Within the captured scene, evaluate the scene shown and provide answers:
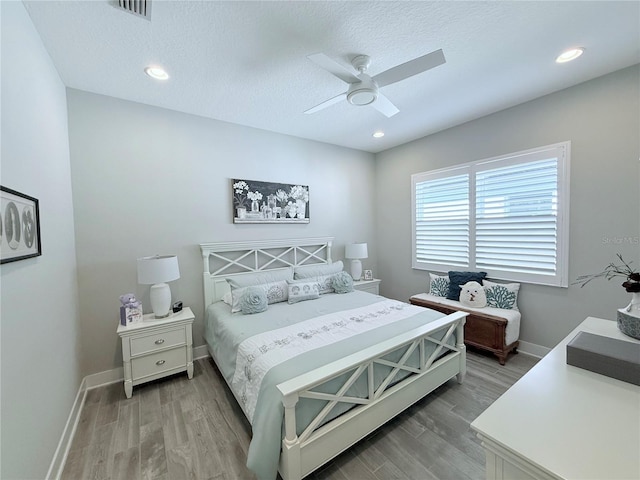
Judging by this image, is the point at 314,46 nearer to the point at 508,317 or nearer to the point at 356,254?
the point at 356,254

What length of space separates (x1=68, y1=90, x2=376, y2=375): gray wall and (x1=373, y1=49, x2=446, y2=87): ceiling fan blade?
2060 mm

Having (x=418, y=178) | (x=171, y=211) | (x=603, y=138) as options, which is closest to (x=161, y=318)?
(x=171, y=211)

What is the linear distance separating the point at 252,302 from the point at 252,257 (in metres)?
0.95

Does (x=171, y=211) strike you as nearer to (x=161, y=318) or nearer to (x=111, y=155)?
(x=111, y=155)

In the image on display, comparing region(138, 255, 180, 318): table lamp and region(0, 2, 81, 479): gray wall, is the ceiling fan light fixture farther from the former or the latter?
region(138, 255, 180, 318): table lamp

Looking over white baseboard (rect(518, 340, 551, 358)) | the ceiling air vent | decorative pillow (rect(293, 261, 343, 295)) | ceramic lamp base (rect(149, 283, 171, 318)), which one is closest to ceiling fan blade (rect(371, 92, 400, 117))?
the ceiling air vent

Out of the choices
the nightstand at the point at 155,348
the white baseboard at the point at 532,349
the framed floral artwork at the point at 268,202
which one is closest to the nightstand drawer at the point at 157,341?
the nightstand at the point at 155,348

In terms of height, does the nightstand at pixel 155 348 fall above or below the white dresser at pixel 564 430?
below

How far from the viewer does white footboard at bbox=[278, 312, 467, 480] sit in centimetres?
141

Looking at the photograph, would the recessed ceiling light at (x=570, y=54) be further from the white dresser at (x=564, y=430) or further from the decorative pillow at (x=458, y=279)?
the white dresser at (x=564, y=430)

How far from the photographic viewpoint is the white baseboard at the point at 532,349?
9.61ft

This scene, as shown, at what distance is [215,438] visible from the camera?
1.89m

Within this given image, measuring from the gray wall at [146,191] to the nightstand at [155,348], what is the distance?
1.47ft

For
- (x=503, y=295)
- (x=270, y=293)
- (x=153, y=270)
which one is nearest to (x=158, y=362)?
(x=153, y=270)
